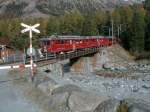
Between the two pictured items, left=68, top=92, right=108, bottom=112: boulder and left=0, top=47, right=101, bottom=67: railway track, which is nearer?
left=68, top=92, right=108, bottom=112: boulder

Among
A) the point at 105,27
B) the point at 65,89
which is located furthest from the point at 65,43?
the point at 65,89

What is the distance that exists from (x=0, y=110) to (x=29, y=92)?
4164 mm

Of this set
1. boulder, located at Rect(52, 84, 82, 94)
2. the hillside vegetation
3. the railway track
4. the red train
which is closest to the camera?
boulder, located at Rect(52, 84, 82, 94)

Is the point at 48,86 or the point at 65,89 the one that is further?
the point at 48,86

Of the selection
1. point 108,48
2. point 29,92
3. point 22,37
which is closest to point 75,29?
point 22,37

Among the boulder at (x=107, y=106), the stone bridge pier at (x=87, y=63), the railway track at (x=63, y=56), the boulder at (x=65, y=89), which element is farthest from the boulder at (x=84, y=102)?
the stone bridge pier at (x=87, y=63)

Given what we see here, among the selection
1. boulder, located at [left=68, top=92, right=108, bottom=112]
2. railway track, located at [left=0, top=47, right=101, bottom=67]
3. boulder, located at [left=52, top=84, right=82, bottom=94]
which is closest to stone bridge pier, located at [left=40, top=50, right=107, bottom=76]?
railway track, located at [left=0, top=47, right=101, bottom=67]

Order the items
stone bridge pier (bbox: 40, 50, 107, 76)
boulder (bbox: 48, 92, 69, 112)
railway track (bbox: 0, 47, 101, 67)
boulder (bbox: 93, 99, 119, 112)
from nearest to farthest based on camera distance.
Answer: boulder (bbox: 93, 99, 119, 112) → boulder (bbox: 48, 92, 69, 112) → railway track (bbox: 0, 47, 101, 67) → stone bridge pier (bbox: 40, 50, 107, 76)

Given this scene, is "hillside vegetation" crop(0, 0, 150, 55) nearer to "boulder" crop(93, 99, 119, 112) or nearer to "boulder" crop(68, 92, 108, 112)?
"boulder" crop(68, 92, 108, 112)

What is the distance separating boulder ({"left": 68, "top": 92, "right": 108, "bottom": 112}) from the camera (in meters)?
13.3

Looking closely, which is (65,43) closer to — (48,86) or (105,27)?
(105,27)

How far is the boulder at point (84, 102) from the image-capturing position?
43.5 feet

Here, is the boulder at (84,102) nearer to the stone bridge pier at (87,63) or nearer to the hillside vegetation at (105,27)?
the stone bridge pier at (87,63)

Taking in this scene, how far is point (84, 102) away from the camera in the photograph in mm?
13484
